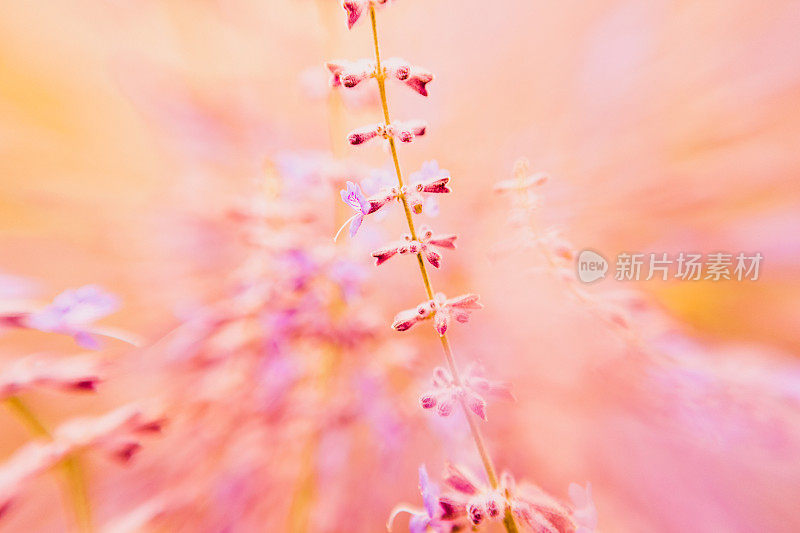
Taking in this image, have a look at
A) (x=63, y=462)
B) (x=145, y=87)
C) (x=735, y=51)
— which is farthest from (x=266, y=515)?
(x=735, y=51)

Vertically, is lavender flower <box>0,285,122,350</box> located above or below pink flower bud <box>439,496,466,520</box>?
above

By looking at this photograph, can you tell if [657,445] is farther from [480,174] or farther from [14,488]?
[14,488]

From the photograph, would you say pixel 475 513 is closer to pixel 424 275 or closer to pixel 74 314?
pixel 424 275

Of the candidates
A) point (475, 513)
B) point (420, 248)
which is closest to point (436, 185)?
point (420, 248)

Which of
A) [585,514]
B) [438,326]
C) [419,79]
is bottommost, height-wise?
[585,514]

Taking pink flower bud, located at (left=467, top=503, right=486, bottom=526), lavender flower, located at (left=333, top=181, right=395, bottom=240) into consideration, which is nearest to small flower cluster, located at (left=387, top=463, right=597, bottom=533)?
pink flower bud, located at (left=467, top=503, right=486, bottom=526)

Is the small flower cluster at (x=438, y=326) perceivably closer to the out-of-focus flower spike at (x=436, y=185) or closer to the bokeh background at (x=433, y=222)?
the out-of-focus flower spike at (x=436, y=185)

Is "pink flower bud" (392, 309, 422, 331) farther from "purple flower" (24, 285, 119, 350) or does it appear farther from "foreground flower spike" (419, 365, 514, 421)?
"purple flower" (24, 285, 119, 350)
